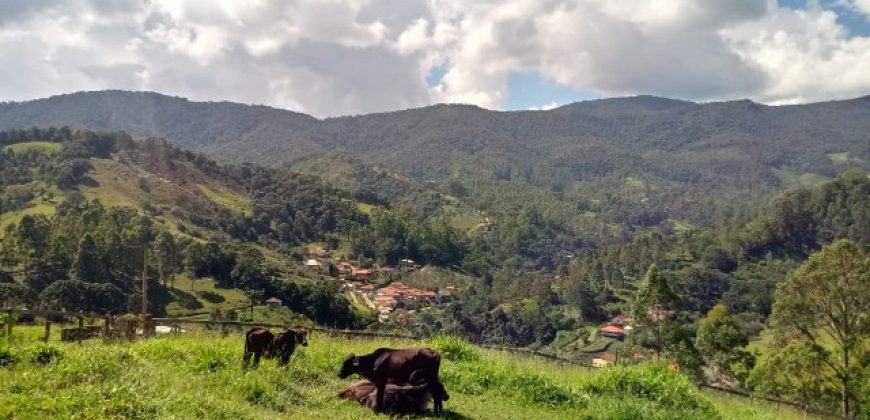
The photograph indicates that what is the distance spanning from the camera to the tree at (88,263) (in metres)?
59.5

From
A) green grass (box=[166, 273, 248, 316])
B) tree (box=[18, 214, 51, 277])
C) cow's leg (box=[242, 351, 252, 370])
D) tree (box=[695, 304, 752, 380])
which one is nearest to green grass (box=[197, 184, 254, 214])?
green grass (box=[166, 273, 248, 316])

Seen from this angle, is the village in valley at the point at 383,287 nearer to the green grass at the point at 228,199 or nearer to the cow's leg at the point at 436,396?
the green grass at the point at 228,199

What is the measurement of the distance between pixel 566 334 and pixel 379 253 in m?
50.3

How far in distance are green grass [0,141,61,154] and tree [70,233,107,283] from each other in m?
74.7

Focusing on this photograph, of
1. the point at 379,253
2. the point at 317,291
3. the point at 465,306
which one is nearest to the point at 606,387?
the point at 317,291

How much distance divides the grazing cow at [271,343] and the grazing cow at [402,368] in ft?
Result: 4.96

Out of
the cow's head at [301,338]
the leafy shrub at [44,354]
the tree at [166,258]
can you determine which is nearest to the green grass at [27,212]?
the tree at [166,258]

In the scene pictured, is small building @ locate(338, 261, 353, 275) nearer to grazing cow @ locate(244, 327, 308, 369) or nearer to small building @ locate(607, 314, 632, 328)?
small building @ locate(607, 314, 632, 328)

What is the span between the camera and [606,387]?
486 inches

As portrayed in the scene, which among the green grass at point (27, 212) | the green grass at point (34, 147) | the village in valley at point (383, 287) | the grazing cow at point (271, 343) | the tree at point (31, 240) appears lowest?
the village in valley at point (383, 287)

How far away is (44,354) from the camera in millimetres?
8648

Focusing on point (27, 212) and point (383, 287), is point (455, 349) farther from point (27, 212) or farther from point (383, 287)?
point (383, 287)

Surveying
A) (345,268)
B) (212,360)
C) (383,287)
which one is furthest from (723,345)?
(345,268)

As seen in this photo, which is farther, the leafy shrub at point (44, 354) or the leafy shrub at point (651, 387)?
the leafy shrub at point (651, 387)
